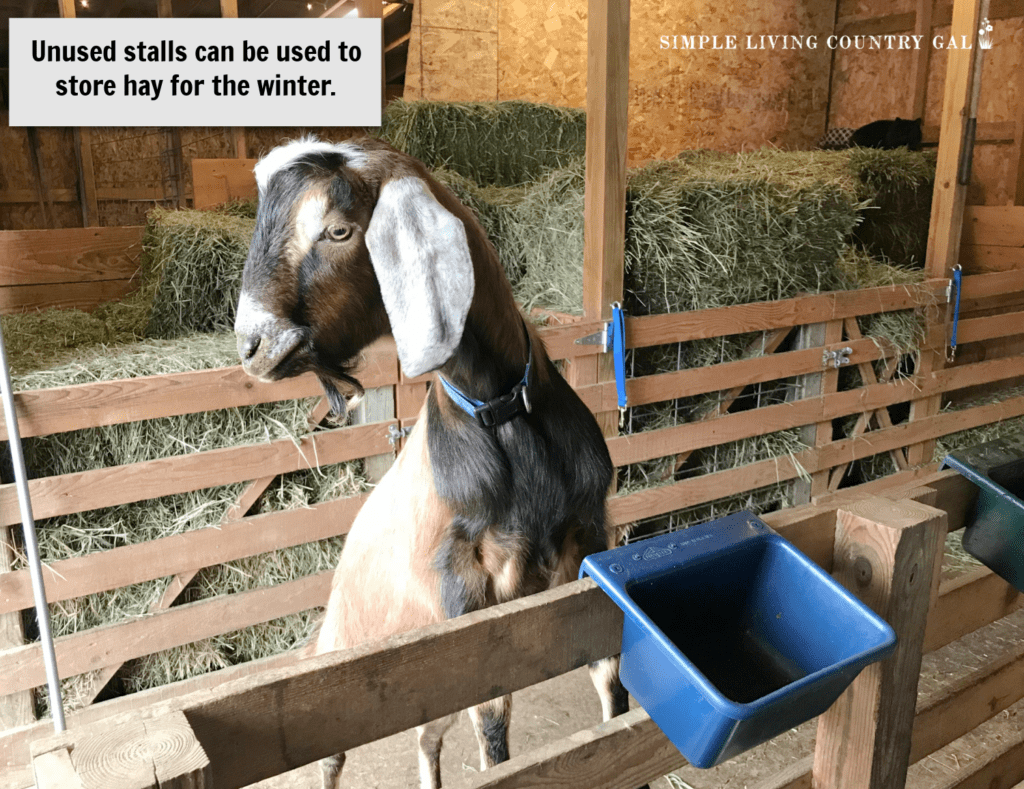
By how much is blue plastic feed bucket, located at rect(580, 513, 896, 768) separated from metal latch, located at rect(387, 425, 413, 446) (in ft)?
5.40

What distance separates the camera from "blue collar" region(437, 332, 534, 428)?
1396 mm

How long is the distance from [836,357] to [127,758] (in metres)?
3.37

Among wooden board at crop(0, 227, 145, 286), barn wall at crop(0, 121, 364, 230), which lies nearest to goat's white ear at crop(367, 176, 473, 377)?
wooden board at crop(0, 227, 145, 286)

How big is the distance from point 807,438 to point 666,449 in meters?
0.88

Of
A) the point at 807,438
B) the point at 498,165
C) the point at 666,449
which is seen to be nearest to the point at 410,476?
the point at 666,449

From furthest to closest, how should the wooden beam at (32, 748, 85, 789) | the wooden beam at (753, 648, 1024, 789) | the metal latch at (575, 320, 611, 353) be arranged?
the metal latch at (575, 320, 611, 353), the wooden beam at (753, 648, 1024, 789), the wooden beam at (32, 748, 85, 789)

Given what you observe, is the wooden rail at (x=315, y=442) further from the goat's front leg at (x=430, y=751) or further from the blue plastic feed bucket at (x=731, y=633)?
the goat's front leg at (x=430, y=751)

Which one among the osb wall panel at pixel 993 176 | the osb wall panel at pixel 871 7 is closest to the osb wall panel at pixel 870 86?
the osb wall panel at pixel 871 7

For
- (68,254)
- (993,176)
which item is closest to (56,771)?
(68,254)

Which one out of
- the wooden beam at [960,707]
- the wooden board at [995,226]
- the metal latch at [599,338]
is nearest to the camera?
the wooden beam at [960,707]

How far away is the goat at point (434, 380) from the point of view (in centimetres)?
120

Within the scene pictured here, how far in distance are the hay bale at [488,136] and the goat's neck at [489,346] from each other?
2.52 m

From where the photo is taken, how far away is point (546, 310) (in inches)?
114

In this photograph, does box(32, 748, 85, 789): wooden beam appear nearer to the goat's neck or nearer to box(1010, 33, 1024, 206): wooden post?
the goat's neck
